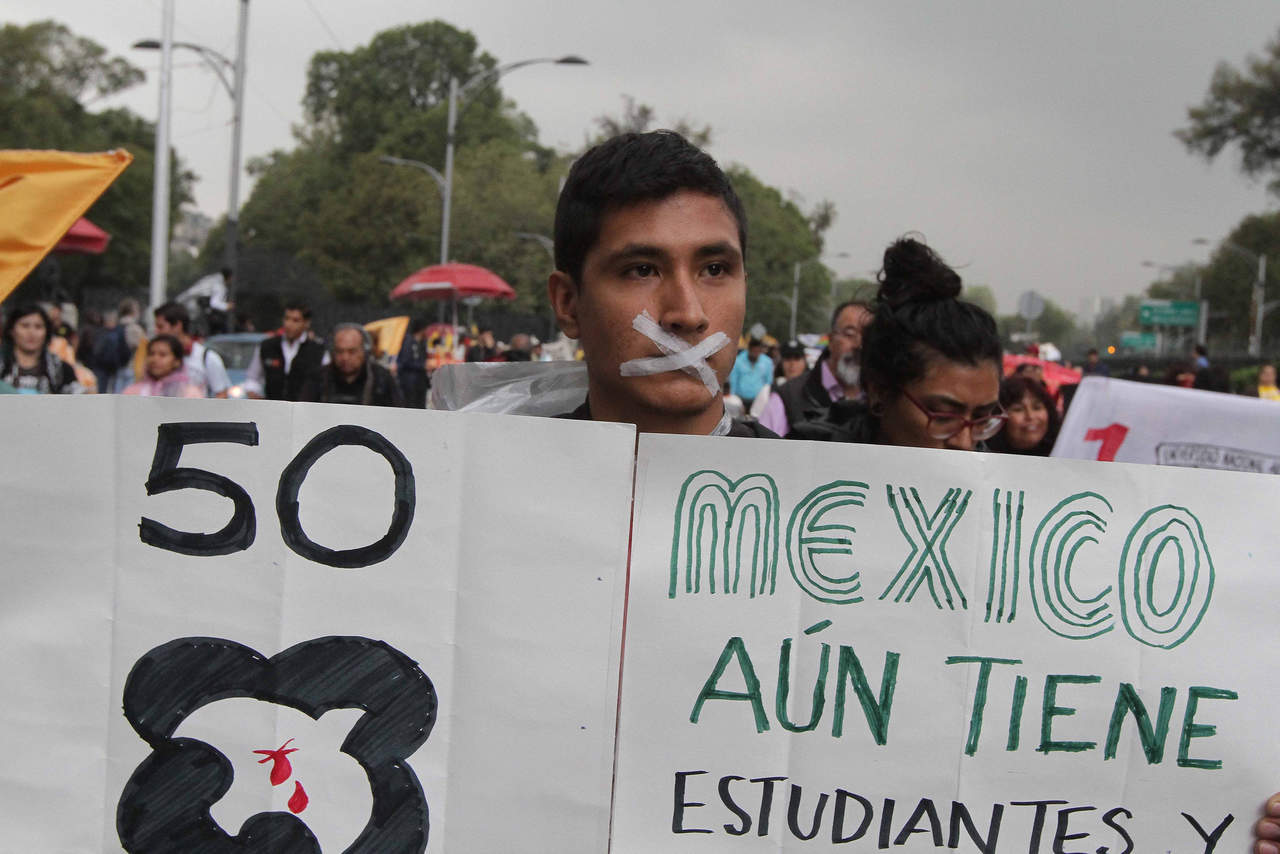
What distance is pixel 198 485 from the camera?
1718 millimetres

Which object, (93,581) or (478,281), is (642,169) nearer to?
(93,581)

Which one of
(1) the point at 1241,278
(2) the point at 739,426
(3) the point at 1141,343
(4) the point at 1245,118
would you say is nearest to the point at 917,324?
(2) the point at 739,426

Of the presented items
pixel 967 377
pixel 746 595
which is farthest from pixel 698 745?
pixel 967 377

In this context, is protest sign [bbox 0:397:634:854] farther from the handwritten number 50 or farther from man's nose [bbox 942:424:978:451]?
man's nose [bbox 942:424:978:451]

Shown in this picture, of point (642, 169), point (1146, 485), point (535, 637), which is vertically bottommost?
point (535, 637)

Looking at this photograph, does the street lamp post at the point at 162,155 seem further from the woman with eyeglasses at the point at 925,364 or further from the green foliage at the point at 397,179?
the green foliage at the point at 397,179

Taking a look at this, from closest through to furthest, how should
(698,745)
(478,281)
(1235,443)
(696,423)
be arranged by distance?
(698,745) → (696,423) → (1235,443) → (478,281)

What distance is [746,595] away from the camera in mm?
1709

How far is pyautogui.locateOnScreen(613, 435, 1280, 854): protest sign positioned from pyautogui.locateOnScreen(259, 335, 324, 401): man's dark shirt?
26.5ft

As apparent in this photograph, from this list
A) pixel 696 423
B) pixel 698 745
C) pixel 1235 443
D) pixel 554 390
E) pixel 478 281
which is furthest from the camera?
pixel 478 281

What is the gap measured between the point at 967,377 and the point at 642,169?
1.00 m

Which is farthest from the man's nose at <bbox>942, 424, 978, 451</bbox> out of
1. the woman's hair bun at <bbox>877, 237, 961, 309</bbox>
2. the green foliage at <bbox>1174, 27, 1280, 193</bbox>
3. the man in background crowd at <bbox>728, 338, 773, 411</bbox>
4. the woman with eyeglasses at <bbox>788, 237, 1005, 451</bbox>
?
the green foliage at <bbox>1174, 27, 1280, 193</bbox>

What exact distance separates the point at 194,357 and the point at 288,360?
4.34 ft

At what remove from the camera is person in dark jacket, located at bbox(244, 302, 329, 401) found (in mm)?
9594
